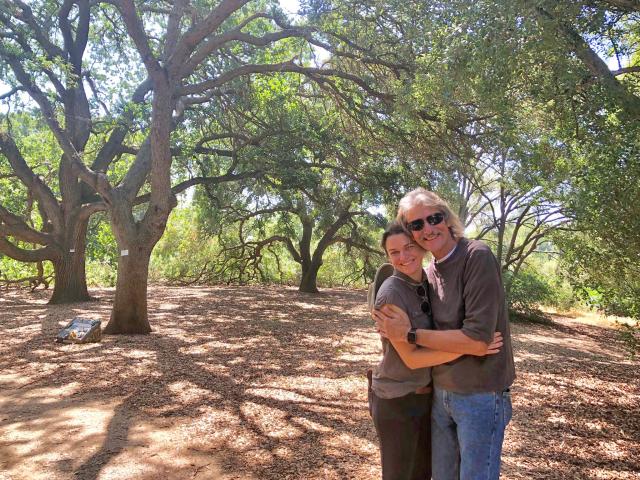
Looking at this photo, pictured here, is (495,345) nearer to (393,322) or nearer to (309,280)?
(393,322)

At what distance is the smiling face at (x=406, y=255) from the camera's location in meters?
1.96

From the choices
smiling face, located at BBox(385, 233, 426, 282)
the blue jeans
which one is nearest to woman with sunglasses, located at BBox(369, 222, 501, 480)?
smiling face, located at BBox(385, 233, 426, 282)

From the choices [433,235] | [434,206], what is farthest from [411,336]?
[434,206]

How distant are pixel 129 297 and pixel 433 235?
6.77 meters

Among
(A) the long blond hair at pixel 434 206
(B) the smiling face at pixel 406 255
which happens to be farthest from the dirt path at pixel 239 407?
(A) the long blond hair at pixel 434 206

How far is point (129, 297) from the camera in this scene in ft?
25.2

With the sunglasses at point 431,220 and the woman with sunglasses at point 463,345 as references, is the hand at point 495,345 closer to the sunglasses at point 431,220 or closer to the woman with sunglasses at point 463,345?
the woman with sunglasses at point 463,345

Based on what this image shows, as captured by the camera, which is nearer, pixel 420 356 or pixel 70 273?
pixel 420 356

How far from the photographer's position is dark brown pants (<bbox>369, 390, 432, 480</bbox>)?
1.87 m

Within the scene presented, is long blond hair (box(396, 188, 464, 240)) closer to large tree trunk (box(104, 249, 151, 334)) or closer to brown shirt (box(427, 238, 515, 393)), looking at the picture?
brown shirt (box(427, 238, 515, 393))

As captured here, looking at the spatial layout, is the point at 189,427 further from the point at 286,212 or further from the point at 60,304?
the point at 286,212

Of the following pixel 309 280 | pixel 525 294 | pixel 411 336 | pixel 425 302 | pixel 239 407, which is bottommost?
pixel 239 407

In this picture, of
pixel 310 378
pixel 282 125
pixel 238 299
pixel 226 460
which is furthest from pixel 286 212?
pixel 226 460

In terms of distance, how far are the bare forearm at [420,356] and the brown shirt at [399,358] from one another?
0.19ft
